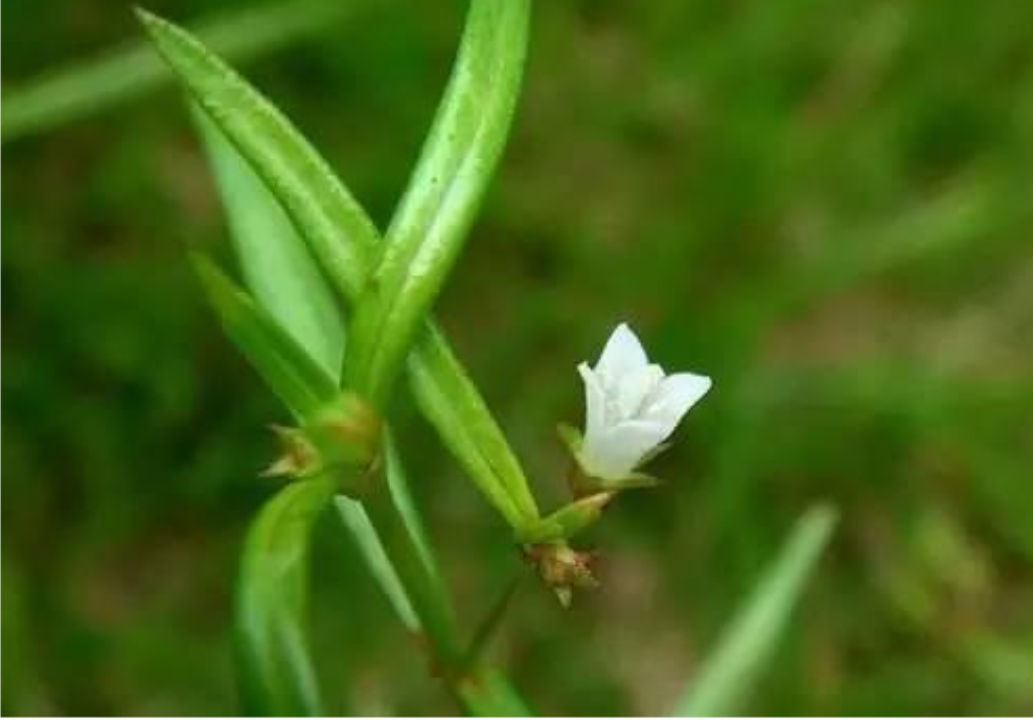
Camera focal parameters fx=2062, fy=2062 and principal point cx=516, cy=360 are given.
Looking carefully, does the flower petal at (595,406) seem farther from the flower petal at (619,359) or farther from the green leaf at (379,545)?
the green leaf at (379,545)

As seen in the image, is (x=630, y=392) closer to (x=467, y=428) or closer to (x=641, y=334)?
(x=467, y=428)

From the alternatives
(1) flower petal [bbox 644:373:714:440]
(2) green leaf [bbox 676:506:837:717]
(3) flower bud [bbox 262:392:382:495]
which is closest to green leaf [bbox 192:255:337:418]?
(3) flower bud [bbox 262:392:382:495]

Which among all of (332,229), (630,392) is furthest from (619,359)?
(332,229)

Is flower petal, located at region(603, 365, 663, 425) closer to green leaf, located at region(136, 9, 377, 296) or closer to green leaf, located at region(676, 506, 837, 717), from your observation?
green leaf, located at region(136, 9, 377, 296)

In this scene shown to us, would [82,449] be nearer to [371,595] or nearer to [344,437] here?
[371,595]

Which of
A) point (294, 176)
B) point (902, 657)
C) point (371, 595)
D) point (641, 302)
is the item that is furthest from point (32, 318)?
point (294, 176)

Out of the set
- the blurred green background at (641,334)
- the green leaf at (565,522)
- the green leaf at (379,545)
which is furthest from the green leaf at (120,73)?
the green leaf at (565,522)
